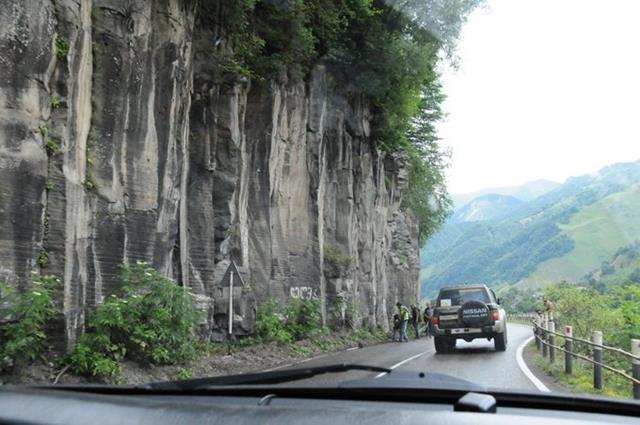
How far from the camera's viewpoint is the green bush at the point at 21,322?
1027 cm

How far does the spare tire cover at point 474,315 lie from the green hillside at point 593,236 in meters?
129

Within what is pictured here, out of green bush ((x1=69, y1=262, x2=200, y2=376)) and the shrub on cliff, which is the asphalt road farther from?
the shrub on cliff

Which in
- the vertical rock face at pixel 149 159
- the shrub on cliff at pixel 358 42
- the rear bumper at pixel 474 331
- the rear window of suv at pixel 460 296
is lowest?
the rear bumper at pixel 474 331

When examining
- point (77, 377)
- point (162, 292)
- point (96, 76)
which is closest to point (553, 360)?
point (162, 292)

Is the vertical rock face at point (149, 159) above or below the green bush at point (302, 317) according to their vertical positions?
above

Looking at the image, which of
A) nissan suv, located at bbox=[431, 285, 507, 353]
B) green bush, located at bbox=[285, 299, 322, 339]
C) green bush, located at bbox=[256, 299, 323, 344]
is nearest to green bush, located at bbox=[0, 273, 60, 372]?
green bush, located at bbox=[256, 299, 323, 344]

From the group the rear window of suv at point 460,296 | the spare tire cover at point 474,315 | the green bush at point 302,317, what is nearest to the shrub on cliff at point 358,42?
the green bush at point 302,317

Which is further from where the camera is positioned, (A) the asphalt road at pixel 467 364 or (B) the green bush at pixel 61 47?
(A) the asphalt road at pixel 467 364

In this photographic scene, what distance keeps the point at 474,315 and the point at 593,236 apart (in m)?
166

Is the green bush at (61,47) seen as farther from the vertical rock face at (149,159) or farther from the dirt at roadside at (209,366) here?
the dirt at roadside at (209,366)

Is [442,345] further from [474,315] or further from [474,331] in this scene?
[474,315]

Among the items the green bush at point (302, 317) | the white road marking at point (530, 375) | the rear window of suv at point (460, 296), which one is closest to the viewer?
the white road marking at point (530, 375)

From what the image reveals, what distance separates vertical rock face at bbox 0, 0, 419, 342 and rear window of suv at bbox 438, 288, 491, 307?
6958mm

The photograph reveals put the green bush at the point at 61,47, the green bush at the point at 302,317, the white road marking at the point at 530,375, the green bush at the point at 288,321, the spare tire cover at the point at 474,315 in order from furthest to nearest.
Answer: the green bush at the point at 302,317, the green bush at the point at 288,321, the spare tire cover at the point at 474,315, the green bush at the point at 61,47, the white road marking at the point at 530,375
